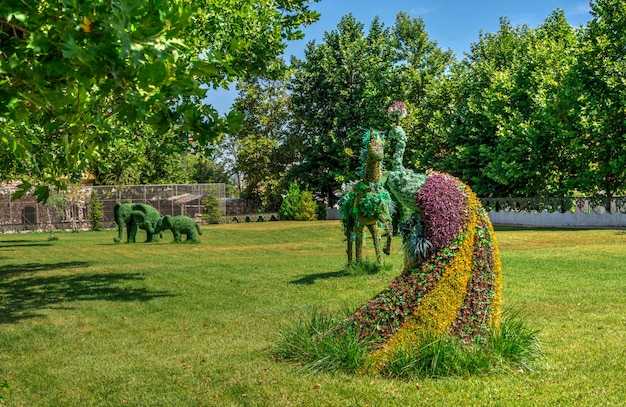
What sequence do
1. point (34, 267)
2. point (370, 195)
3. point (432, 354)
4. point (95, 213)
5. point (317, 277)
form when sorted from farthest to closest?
point (95, 213), point (34, 267), point (317, 277), point (370, 195), point (432, 354)

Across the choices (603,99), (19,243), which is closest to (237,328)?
(19,243)

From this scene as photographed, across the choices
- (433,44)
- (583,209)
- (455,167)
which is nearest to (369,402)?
(583,209)

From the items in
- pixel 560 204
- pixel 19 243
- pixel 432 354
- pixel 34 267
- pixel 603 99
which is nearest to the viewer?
pixel 432 354

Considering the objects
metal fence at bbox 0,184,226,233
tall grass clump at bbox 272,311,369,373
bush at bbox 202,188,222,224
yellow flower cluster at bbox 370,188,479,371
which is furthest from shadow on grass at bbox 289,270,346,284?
bush at bbox 202,188,222,224

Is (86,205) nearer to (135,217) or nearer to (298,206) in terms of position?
(298,206)

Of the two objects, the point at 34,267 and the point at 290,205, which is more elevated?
the point at 290,205

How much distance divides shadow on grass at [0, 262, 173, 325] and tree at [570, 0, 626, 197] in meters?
25.1

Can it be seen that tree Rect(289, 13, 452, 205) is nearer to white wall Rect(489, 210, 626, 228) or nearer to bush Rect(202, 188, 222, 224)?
bush Rect(202, 188, 222, 224)

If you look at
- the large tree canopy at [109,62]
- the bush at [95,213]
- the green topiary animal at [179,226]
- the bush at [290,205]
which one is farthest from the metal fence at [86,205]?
the large tree canopy at [109,62]

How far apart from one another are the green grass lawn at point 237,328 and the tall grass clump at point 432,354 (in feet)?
0.60

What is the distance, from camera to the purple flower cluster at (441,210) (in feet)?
23.9

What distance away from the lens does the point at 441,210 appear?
24.1 ft

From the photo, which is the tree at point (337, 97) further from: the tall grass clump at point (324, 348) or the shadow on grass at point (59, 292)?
the tall grass clump at point (324, 348)

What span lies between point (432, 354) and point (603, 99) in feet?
99.8
